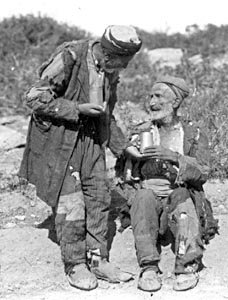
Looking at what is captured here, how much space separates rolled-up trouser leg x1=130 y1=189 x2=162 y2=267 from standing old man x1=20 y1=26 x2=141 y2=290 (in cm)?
20

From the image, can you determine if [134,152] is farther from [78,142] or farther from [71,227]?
[71,227]

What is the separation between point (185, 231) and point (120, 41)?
4.47ft

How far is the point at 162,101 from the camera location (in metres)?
4.73

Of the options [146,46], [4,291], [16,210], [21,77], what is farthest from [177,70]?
[4,291]

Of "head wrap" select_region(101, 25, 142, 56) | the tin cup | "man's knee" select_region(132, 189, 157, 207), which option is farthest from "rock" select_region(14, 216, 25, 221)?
"head wrap" select_region(101, 25, 142, 56)

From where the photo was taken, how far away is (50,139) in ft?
15.0

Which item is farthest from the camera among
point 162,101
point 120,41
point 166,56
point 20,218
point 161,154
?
point 166,56

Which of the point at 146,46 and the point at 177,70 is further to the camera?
the point at 146,46

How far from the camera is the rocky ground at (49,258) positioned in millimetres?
4406

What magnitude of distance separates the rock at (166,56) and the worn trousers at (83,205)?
6116 millimetres

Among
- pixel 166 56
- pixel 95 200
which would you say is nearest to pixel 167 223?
pixel 95 200

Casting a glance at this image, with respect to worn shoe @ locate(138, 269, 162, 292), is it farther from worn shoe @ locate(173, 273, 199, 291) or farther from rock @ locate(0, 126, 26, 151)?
rock @ locate(0, 126, 26, 151)

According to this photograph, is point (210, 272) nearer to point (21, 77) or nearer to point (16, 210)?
point (16, 210)

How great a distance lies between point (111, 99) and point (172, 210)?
0.89 meters
